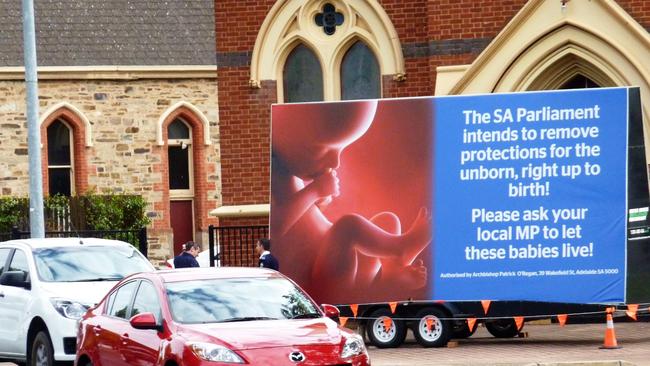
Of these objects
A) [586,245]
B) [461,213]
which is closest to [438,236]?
[461,213]

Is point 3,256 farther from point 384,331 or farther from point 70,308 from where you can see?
point 384,331

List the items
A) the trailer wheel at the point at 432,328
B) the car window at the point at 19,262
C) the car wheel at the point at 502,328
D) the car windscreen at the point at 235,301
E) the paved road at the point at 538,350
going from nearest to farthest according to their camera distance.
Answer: the car windscreen at the point at 235,301 < the paved road at the point at 538,350 < the car window at the point at 19,262 < the trailer wheel at the point at 432,328 < the car wheel at the point at 502,328

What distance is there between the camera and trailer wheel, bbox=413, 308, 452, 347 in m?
21.0

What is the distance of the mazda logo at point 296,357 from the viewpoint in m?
13.2

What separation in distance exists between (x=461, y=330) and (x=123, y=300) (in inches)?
303

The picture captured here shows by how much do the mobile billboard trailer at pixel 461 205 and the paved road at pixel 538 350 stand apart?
0.46 metres

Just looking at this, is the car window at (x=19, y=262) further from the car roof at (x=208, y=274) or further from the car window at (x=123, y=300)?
the car roof at (x=208, y=274)

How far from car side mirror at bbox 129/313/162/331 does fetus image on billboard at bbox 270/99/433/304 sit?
7.39 m

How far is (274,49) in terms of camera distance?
26453mm

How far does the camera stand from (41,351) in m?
18.1

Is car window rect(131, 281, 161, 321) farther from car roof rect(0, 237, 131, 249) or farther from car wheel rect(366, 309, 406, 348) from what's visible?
car wheel rect(366, 309, 406, 348)

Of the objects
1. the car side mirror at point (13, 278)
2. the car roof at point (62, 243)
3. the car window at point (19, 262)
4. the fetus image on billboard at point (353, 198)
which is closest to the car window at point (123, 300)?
the car side mirror at point (13, 278)

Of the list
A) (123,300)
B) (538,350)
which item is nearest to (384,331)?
(538,350)

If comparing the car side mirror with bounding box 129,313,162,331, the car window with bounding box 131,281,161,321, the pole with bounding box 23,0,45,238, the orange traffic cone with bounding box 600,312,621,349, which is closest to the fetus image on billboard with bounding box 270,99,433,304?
the orange traffic cone with bounding box 600,312,621,349
